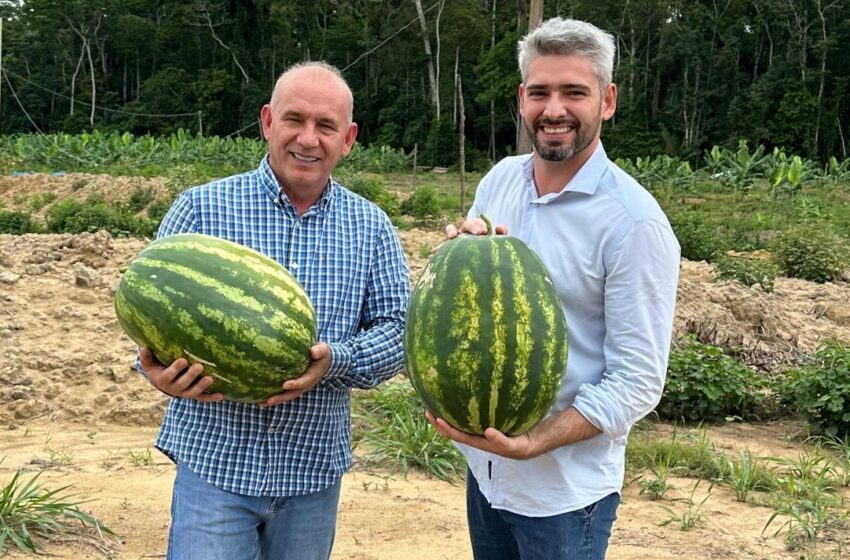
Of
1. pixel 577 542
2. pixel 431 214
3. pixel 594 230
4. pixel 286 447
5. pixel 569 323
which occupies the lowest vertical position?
pixel 431 214

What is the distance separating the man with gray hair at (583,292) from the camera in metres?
2.31

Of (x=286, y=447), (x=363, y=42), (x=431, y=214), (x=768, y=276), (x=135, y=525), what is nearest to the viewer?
(x=286, y=447)

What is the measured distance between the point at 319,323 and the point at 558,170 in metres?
0.85

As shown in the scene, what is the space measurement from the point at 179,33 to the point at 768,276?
190 feet

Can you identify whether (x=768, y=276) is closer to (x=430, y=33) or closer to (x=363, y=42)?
(x=430, y=33)

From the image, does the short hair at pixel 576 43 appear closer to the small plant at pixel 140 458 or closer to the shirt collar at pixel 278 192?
the shirt collar at pixel 278 192

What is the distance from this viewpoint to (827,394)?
21.4ft

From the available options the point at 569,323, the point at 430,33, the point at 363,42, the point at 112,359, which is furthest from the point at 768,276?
the point at 363,42

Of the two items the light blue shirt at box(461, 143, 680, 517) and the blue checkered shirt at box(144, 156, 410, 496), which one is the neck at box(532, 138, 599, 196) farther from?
the blue checkered shirt at box(144, 156, 410, 496)

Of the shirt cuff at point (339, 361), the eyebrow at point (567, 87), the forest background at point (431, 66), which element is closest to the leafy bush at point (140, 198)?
the shirt cuff at point (339, 361)

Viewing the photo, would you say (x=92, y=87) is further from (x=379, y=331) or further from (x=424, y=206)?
(x=379, y=331)

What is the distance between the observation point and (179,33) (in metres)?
62.2

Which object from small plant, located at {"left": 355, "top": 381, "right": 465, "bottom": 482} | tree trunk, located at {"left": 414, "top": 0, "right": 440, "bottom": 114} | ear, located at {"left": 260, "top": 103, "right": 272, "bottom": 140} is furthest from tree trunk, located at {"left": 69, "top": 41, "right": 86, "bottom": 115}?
ear, located at {"left": 260, "top": 103, "right": 272, "bottom": 140}

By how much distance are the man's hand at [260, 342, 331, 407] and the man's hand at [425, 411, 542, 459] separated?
363mm
